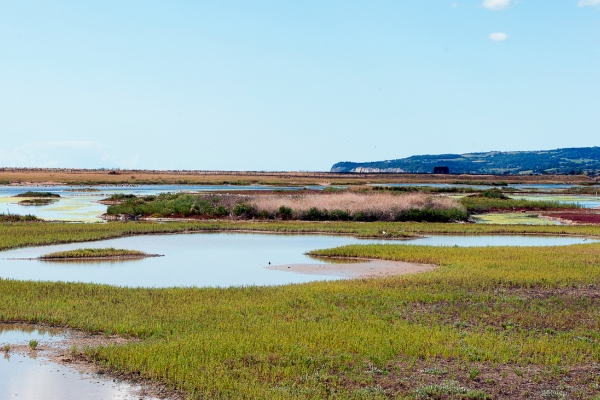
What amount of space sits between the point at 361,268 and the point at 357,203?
24369 millimetres

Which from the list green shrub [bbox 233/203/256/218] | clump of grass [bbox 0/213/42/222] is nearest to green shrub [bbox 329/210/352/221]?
green shrub [bbox 233/203/256/218]

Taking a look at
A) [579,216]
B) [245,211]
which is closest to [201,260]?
[245,211]

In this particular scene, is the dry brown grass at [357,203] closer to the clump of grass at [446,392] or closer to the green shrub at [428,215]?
the green shrub at [428,215]

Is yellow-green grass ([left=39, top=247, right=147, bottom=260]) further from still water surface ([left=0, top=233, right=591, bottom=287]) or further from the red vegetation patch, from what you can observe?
the red vegetation patch

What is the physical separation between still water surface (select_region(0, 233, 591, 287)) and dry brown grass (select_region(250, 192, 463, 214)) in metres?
10.8

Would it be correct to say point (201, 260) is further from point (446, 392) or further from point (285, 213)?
point (285, 213)

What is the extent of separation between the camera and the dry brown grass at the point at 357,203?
50438 mm

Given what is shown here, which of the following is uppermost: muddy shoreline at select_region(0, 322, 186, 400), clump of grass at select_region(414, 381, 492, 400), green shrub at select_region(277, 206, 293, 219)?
green shrub at select_region(277, 206, 293, 219)

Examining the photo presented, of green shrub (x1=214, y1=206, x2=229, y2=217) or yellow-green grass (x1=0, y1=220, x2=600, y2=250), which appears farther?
green shrub (x1=214, y1=206, x2=229, y2=217)

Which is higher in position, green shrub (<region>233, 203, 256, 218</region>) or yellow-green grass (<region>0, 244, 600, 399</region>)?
green shrub (<region>233, 203, 256, 218</region>)

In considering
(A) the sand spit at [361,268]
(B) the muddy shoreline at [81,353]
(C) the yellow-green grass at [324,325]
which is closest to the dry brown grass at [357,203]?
(A) the sand spit at [361,268]

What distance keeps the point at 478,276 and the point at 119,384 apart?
43.7ft

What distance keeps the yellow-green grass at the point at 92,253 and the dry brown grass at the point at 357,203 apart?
2118cm

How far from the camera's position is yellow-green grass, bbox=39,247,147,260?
28808mm
